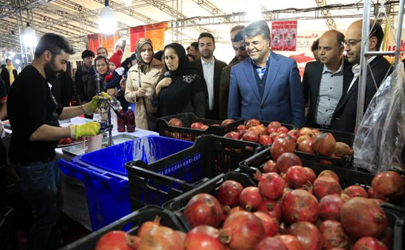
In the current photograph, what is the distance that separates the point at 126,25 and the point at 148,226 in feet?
65.0

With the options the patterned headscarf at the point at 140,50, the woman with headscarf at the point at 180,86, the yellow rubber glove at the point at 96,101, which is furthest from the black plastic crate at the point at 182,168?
the patterned headscarf at the point at 140,50

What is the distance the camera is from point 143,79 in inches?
147

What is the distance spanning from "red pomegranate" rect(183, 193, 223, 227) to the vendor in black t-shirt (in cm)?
136

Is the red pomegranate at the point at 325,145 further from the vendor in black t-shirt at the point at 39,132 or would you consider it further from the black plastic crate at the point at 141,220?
the vendor in black t-shirt at the point at 39,132

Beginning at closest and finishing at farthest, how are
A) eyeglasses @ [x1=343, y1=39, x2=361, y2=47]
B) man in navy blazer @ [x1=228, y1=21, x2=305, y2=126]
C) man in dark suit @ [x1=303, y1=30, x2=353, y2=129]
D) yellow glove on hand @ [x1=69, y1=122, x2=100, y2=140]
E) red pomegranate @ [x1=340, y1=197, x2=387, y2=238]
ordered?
red pomegranate @ [x1=340, y1=197, x2=387, y2=238]
yellow glove on hand @ [x1=69, y1=122, x2=100, y2=140]
man in navy blazer @ [x1=228, y1=21, x2=305, y2=126]
eyeglasses @ [x1=343, y1=39, x2=361, y2=47]
man in dark suit @ [x1=303, y1=30, x2=353, y2=129]

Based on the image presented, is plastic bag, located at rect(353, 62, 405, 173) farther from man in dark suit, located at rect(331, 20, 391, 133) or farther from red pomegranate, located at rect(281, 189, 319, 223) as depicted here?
man in dark suit, located at rect(331, 20, 391, 133)

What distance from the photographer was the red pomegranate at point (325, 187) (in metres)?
1.15

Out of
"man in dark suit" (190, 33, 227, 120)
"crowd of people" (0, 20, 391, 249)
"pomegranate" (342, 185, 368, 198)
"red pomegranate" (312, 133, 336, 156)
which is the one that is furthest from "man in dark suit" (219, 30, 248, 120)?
"pomegranate" (342, 185, 368, 198)

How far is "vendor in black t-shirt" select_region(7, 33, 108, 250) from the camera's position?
187 cm

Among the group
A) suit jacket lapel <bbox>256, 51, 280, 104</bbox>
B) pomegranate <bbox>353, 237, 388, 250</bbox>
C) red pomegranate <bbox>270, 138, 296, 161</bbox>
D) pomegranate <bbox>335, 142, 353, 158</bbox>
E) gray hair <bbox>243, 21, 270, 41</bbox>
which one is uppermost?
gray hair <bbox>243, 21, 270, 41</bbox>

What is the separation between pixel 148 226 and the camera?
2.70ft

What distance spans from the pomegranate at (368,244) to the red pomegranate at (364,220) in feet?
0.12

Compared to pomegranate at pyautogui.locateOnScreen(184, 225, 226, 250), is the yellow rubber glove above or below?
above

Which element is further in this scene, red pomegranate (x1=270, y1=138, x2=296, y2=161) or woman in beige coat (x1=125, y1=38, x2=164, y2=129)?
woman in beige coat (x1=125, y1=38, x2=164, y2=129)
